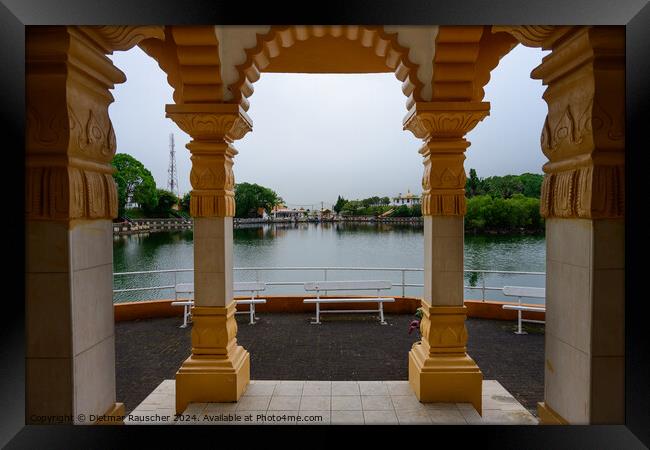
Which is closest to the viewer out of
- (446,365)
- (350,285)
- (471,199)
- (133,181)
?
(446,365)

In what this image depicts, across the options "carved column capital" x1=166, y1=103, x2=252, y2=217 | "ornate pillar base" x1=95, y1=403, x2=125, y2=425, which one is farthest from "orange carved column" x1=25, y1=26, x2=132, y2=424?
"carved column capital" x1=166, y1=103, x2=252, y2=217

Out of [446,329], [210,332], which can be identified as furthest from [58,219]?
[446,329]

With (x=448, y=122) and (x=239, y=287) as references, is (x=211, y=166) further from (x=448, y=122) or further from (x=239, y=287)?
(x=239, y=287)

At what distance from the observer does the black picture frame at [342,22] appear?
1736 millimetres

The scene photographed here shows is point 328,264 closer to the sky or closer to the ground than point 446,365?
closer to the ground

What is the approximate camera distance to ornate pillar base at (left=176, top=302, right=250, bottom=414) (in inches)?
152

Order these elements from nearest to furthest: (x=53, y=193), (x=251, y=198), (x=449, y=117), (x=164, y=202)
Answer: (x=53, y=193) → (x=449, y=117) → (x=164, y=202) → (x=251, y=198)

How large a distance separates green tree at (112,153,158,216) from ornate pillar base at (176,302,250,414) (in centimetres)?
4615

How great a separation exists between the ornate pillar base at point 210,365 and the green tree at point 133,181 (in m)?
46.1

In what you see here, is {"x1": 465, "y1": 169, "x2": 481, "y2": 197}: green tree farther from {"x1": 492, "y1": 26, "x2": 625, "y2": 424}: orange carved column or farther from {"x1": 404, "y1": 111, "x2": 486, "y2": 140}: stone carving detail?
{"x1": 492, "y1": 26, "x2": 625, "y2": 424}: orange carved column

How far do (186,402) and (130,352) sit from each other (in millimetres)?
2466

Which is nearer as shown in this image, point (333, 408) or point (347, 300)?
point (333, 408)

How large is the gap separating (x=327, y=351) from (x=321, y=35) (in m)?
4.31

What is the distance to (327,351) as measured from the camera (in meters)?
5.70
